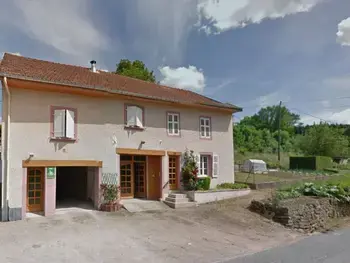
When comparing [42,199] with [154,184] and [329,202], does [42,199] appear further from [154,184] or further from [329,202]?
[329,202]

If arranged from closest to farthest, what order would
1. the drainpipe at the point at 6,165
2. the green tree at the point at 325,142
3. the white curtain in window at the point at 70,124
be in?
the drainpipe at the point at 6,165
the white curtain in window at the point at 70,124
the green tree at the point at 325,142

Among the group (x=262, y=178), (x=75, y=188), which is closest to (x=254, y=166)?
(x=262, y=178)

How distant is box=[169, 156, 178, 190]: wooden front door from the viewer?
61.2 feet

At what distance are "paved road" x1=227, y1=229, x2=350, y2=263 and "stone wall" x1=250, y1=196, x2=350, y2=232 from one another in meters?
2.07

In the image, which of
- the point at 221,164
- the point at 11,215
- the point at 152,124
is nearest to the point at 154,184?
the point at 152,124

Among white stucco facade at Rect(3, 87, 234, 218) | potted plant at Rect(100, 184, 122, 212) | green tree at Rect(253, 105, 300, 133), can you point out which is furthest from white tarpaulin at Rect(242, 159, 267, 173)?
green tree at Rect(253, 105, 300, 133)

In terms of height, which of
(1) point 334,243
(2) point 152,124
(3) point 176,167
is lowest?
(1) point 334,243

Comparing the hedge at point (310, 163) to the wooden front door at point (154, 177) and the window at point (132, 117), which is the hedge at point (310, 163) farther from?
the window at point (132, 117)

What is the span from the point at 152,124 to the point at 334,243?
1044cm

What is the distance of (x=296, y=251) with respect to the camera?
982 centimetres

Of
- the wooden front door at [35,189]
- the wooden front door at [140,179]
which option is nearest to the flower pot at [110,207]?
the wooden front door at [35,189]

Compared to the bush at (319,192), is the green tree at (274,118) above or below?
above

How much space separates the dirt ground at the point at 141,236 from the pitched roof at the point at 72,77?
5848mm

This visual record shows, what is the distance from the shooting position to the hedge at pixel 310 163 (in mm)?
34812
